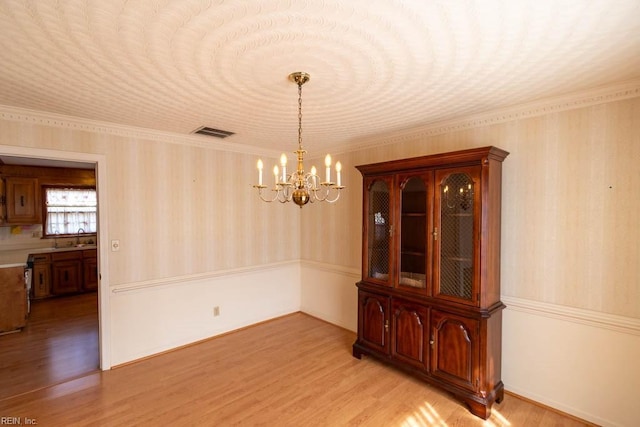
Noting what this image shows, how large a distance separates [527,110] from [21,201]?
7.79m

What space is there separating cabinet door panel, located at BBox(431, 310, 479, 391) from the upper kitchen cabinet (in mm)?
7030

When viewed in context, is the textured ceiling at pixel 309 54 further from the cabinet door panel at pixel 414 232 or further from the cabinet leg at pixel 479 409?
the cabinet leg at pixel 479 409

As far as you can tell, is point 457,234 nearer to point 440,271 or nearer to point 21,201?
point 440,271

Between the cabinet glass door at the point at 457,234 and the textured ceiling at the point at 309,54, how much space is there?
677mm

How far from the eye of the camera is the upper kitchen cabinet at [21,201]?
5336 mm

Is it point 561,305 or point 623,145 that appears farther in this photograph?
point 561,305

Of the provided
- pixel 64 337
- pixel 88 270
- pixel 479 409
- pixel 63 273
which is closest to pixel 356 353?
pixel 479 409

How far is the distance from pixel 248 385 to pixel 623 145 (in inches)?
142

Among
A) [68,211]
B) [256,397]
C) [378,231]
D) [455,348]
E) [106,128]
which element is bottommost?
[256,397]

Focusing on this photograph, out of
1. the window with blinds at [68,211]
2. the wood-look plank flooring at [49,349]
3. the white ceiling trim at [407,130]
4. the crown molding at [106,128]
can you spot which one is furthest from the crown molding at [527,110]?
the window with blinds at [68,211]

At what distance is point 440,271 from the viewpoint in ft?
8.89

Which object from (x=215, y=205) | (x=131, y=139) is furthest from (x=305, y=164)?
(x=131, y=139)

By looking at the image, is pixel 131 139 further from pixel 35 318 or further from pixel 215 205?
pixel 35 318

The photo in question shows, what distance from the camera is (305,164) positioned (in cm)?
468
